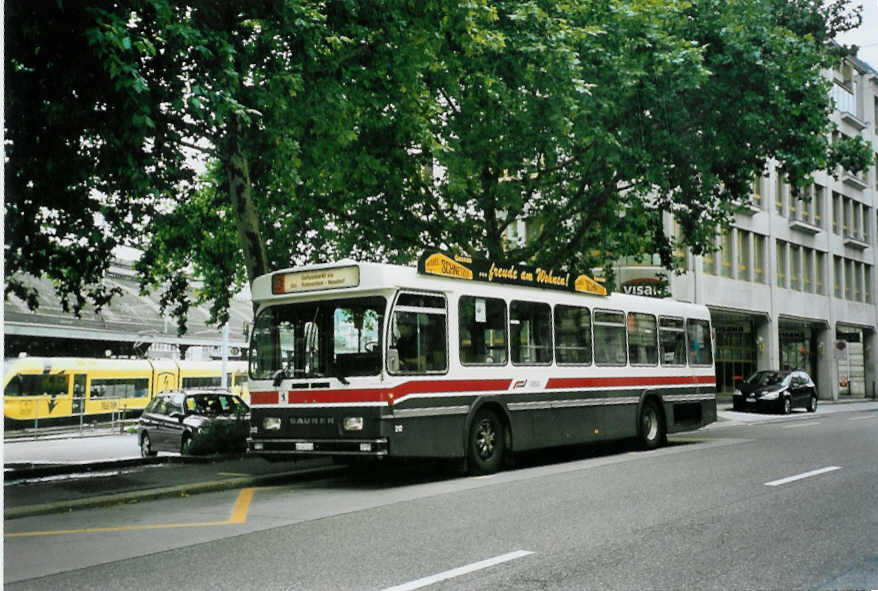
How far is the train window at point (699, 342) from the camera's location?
1900 centimetres

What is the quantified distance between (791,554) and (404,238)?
49.1 feet

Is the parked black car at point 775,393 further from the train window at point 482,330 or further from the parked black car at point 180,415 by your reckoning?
the train window at point 482,330

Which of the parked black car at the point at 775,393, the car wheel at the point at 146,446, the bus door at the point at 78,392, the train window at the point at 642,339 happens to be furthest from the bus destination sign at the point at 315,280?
the bus door at the point at 78,392

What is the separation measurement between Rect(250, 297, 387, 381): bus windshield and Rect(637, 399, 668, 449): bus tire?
7049 mm

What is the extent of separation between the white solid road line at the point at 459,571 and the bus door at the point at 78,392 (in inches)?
1245

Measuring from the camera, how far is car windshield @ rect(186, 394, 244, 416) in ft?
70.3

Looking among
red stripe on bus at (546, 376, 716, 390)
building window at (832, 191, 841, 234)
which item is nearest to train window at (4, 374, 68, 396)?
red stripe on bus at (546, 376, 716, 390)

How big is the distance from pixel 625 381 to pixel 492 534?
9.28 m

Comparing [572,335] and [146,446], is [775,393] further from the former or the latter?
[146,446]

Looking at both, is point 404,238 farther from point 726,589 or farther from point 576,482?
point 726,589

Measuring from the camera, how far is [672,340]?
18.3 meters

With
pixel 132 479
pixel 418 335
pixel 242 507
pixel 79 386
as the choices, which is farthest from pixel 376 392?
pixel 79 386

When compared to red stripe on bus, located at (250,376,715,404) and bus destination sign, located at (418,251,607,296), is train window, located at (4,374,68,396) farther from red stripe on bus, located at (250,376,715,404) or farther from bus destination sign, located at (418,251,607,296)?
bus destination sign, located at (418,251,607,296)

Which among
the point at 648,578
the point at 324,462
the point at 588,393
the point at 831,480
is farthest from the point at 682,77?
the point at 648,578
